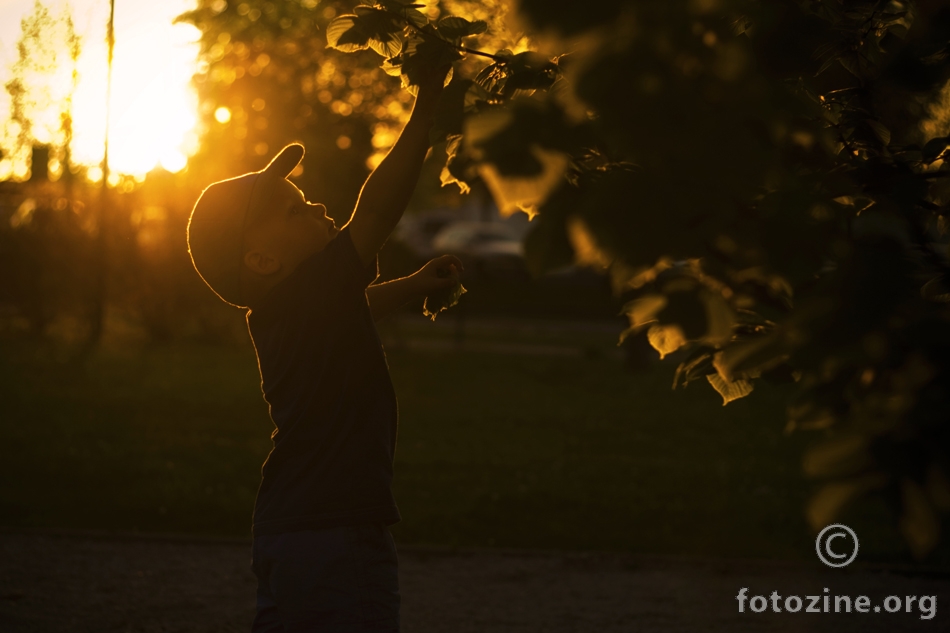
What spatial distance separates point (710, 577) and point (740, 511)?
5.44ft

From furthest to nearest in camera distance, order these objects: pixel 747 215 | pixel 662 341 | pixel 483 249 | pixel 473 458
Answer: pixel 483 249 → pixel 473 458 → pixel 662 341 → pixel 747 215

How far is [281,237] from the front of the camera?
281cm

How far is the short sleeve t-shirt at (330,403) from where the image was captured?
2.68m

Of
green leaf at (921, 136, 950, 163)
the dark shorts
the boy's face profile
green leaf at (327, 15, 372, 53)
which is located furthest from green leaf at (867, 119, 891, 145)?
the dark shorts

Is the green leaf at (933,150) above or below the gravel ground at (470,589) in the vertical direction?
above

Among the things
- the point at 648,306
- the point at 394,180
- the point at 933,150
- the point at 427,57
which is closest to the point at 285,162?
the point at 394,180

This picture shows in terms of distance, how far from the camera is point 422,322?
78.3ft

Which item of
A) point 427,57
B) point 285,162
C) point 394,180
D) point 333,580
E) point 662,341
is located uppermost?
point 427,57

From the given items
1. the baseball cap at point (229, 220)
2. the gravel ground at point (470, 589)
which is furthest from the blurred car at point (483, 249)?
the baseball cap at point (229, 220)

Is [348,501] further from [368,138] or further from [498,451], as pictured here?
[368,138]

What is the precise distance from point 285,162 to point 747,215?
153 cm

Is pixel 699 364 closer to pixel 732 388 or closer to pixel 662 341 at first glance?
pixel 732 388

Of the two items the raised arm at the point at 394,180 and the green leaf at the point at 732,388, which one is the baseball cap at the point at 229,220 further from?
the green leaf at the point at 732,388

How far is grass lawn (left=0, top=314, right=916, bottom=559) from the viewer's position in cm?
716
